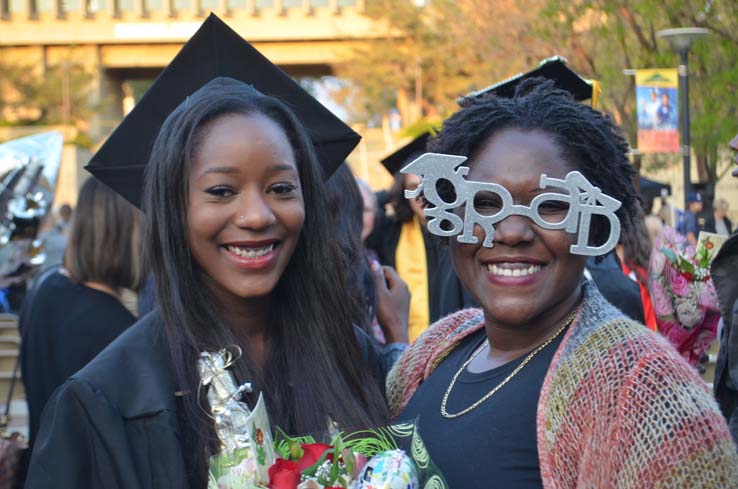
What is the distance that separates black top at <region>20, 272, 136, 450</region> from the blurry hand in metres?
1.13

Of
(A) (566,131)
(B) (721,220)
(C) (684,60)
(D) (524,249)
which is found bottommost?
(B) (721,220)

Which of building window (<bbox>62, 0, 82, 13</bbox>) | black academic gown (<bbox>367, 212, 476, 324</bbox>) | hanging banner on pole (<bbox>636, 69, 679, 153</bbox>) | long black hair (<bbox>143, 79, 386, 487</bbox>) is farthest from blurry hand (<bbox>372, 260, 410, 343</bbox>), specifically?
building window (<bbox>62, 0, 82, 13</bbox>)

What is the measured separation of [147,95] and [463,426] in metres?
1.31

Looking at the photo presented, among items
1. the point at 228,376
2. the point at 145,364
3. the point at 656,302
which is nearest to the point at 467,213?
the point at 228,376

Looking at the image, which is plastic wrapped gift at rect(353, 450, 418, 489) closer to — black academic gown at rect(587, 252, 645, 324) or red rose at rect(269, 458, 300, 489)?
red rose at rect(269, 458, 300, 489)

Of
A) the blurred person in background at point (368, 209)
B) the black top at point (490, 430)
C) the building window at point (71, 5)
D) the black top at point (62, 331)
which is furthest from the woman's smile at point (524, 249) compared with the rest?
the building window at point (71, 5)

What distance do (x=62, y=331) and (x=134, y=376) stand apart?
2.10 metres

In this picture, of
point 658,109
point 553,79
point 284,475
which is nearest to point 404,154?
point 553,79

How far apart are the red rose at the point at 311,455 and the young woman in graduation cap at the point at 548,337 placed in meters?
0.40

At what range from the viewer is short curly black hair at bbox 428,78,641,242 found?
2.35 metres

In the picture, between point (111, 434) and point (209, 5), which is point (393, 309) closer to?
point (111, 434)

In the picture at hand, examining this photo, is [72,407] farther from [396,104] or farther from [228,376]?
[396,104]

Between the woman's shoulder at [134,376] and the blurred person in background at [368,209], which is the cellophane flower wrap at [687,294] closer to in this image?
the blurred person in background at [368,209]

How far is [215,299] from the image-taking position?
2.54 meters
